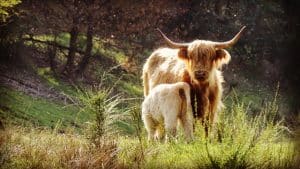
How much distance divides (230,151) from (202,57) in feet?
5.28

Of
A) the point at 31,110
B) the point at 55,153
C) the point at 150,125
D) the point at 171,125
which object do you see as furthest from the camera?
the point at 31,110

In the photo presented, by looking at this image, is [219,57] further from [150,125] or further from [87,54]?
Result: [87,54]

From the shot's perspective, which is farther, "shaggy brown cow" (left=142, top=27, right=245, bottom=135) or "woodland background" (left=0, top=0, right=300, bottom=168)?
"shaggy brown cow" (left=142, top=27, right=245, bottom=135)

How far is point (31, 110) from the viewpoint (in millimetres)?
6168

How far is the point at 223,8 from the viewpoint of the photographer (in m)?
9.30

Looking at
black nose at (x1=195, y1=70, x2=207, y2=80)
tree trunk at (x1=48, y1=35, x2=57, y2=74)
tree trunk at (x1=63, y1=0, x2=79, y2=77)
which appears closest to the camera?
black nose at (x1=195, y1=70, x2=207, y2=80)

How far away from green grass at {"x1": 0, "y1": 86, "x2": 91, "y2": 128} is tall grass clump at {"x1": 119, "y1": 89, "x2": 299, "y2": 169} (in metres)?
1.52

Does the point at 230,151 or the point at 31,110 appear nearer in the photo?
the point at 230,151

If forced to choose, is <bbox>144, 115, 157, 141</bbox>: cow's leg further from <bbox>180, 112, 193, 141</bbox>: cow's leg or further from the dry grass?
the dry grass

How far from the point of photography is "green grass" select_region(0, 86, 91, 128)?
18.8 ft

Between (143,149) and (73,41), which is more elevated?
(73,41)

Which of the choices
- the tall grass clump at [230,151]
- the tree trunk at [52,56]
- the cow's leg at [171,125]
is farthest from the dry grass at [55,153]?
the tree trunk at [52,56]

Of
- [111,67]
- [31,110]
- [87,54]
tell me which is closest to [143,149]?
Result: [31,110]

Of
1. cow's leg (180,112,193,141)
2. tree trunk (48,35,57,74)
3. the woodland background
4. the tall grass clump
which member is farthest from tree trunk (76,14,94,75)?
the tall grass clump
